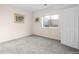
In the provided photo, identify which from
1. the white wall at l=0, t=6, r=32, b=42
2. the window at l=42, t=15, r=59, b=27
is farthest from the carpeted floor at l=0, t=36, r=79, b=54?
the window at l=42, t=15, r=59, b=27

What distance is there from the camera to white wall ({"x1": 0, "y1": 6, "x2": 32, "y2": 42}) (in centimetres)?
405

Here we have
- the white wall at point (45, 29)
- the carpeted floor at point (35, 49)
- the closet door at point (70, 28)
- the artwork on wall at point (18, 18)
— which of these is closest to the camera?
the carpeted floor at point (35, 49)

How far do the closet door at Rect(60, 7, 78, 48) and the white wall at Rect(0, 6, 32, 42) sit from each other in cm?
304

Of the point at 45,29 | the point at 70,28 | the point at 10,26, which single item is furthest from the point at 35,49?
the point at 45,29

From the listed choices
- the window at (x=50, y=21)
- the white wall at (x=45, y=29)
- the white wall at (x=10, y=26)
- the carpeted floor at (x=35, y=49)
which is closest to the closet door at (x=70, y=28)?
the carpeted floor at (x=35, y=49)

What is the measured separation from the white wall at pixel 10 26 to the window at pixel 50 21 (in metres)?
1.41

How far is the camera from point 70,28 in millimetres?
3295

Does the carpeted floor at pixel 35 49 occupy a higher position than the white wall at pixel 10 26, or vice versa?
the white wall at pixel 10 26

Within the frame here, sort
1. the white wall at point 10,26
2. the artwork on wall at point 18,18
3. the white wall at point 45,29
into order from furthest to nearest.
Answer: the artwork on wall at point 18,18, the white wall at point 45,29, the white wall at point 10,26

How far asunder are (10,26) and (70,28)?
337 cm

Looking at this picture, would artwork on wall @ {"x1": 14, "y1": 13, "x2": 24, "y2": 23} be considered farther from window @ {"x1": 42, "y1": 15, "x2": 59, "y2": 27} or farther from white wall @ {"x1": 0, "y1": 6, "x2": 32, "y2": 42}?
window @ {"x1": 42, "y1": 15, "x2": 59, "y2": 27}

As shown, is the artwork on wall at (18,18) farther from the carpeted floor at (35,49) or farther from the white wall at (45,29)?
the carpeted floor at (35,49)

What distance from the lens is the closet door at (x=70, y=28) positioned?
3.10m
